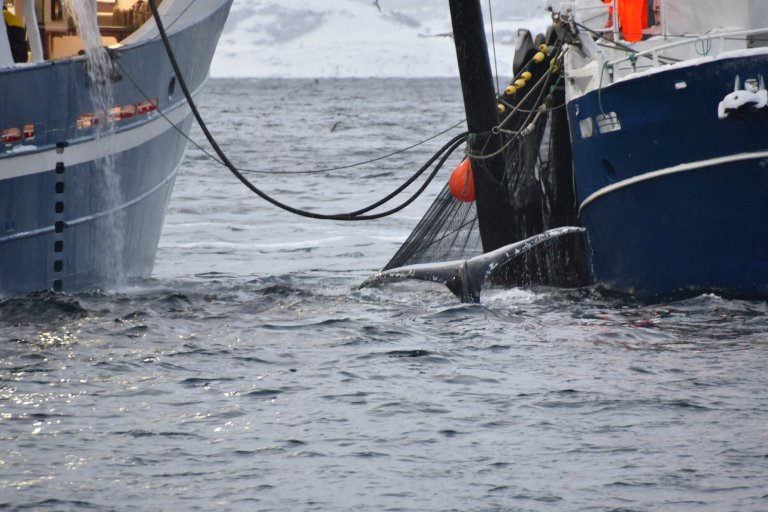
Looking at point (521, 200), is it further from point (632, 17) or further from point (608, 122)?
point (632, 17)

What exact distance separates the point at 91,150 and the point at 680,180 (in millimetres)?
5963

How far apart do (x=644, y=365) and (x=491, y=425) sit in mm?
2168

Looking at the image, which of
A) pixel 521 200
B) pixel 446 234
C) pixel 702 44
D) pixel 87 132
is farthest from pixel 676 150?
pixel 87 132

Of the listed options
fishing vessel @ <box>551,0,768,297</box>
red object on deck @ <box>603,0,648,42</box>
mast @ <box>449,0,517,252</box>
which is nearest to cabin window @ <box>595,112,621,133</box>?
fishing vessel @ <box>551,0,768,297</box>

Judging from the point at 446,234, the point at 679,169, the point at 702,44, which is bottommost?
the point at 446,234

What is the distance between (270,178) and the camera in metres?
37.2

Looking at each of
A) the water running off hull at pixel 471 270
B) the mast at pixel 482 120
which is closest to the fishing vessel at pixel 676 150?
the mast at pixel 482 120

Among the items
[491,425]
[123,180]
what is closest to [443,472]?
[491,425]

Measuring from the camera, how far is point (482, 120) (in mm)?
15266

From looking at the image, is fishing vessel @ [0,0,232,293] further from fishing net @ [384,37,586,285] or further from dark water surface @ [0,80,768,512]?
fishing net @ [384,37,586,285]

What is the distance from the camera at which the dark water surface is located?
8555 mm

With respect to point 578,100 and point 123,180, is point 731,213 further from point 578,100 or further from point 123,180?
point 123,180

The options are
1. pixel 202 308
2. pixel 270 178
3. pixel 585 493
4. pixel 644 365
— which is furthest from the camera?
pixel 270 178

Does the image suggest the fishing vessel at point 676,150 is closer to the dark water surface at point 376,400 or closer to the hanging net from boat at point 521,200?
the dark water surface at point 376,400
